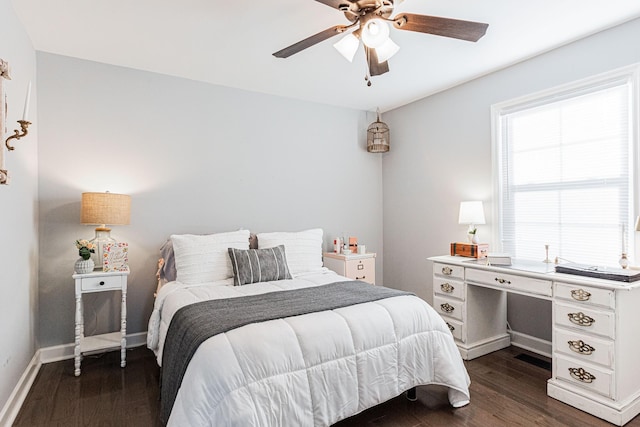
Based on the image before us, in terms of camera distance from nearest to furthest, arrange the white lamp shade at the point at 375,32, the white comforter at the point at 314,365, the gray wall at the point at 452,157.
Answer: the white comforter at the point at 314,365, the white lamp shade at the point at 375,32, the gray wall at the point at 452,157

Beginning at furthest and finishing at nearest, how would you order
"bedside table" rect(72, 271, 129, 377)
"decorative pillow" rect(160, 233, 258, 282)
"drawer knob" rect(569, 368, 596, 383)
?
1. "decorative pillow" rect(160, 233, 258, 282)
2. "bedside table" rect(72, 271, 129, 377)
3. "drawer knob" rect(569, 368, 596, 383)

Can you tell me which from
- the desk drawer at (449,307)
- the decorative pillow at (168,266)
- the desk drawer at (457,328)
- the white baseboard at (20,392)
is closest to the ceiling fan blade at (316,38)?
the decorative pillow at (168,266)

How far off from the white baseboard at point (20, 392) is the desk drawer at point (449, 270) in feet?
10.6

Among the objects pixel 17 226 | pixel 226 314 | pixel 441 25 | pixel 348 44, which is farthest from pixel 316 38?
pixel 17 226

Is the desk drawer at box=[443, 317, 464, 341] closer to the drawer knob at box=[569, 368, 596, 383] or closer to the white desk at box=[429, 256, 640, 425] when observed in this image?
the white desk at box=[429, 256, 640, 425]

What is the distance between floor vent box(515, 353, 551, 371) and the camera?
2.84 metres

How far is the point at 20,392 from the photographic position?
2289 mm

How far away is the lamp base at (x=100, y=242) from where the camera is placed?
3.02 meters

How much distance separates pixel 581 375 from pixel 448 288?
3.63 feet

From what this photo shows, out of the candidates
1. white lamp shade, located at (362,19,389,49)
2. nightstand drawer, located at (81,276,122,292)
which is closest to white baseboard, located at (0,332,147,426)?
nightstand drawer, located at (81,276,122,292)

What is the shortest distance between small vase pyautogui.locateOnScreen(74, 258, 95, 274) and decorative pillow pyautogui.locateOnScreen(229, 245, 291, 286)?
1.08 m

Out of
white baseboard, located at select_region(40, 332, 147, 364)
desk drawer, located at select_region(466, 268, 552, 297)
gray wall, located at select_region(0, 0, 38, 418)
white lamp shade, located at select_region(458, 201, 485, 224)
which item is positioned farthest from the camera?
white lamp shade, located at select_region(458, 201, 485, 224)

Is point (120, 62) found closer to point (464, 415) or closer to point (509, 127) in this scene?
point (509, 127)

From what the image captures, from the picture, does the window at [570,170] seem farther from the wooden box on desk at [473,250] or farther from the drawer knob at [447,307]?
the drawer knob at [447,307]
